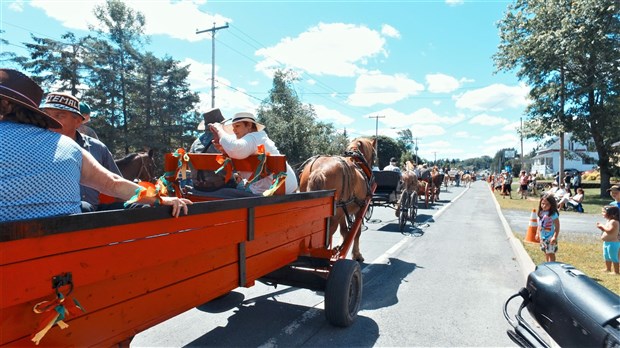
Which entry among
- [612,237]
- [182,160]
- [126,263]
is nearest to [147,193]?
[126,263]

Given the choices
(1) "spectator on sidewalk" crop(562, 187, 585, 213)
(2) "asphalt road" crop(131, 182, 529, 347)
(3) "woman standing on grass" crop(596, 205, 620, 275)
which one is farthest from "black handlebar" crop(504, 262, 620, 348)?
(1) "spectator on sidewalk" crop(562, 187, 585, 213)

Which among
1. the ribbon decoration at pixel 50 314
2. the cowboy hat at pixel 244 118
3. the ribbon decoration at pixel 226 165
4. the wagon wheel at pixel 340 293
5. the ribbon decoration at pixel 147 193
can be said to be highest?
the cowboy hat at pixel 244 118

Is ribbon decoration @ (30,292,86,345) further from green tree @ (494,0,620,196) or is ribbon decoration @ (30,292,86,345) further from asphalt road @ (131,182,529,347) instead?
green tree @ (494,0,620,196)

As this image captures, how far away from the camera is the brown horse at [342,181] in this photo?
19.2 feet

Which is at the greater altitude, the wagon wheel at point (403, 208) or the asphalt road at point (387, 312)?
the wagon wheel at point (403, 208)

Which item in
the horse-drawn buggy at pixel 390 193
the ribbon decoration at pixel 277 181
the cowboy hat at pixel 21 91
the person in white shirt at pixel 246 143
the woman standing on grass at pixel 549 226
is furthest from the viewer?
the horse-drawn buggy at pixel 390 193

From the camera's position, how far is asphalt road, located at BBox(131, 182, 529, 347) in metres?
3.87

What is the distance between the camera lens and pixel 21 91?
2.02 m

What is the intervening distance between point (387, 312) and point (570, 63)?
26.5 meters

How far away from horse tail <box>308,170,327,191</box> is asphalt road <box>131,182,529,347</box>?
1.52 meters

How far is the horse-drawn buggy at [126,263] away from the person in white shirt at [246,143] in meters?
0.19

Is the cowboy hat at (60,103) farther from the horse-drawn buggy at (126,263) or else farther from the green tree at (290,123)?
the green tree at (290,123)

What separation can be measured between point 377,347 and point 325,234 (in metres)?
1.35

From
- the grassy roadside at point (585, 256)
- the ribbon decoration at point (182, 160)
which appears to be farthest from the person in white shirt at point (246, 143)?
the grassy roadside at point (585, 256)
